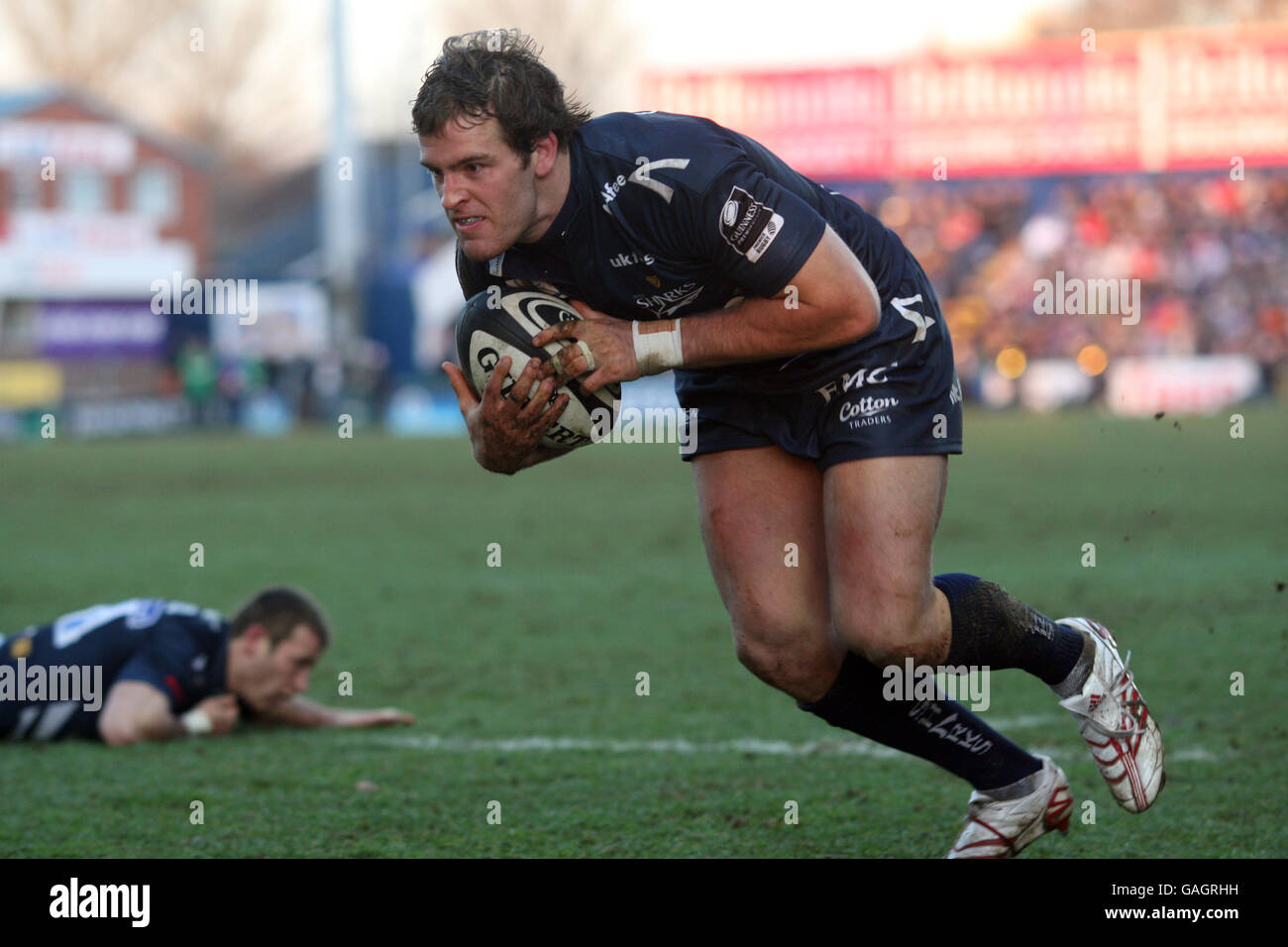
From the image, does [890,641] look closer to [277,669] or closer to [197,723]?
[277,669]

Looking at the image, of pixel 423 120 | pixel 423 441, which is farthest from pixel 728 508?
pixel 423 441

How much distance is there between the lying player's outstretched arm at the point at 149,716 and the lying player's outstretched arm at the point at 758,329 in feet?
8.82

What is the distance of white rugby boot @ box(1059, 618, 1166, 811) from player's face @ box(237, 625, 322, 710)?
284cm

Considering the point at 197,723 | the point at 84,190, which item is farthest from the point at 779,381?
the point at 84,190

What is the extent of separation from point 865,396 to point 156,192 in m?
49.3

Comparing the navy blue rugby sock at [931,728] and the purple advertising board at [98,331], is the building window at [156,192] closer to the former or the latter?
the purple advertising board at [98,331]

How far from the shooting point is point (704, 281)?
4086 mm

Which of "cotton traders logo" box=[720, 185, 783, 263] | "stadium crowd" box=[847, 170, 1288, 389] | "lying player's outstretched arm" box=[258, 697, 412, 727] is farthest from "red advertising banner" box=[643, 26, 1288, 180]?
"cotton traders logo" box=[720, 185, 783, 263]

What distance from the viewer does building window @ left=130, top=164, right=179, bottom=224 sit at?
49281mm

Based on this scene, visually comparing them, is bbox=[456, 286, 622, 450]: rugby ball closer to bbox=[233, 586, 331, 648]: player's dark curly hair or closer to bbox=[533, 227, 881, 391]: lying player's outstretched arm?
bbox=[533, 227, 881, 391]: lying player's outstretched arm

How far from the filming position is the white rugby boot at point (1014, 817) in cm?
420

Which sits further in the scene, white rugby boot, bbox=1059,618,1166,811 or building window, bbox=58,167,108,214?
building window, bbox=58,167,108,214

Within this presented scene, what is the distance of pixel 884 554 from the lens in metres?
4.06

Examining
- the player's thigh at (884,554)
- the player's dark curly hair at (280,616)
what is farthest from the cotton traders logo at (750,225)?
the player's dark curly hair at (280,616)
